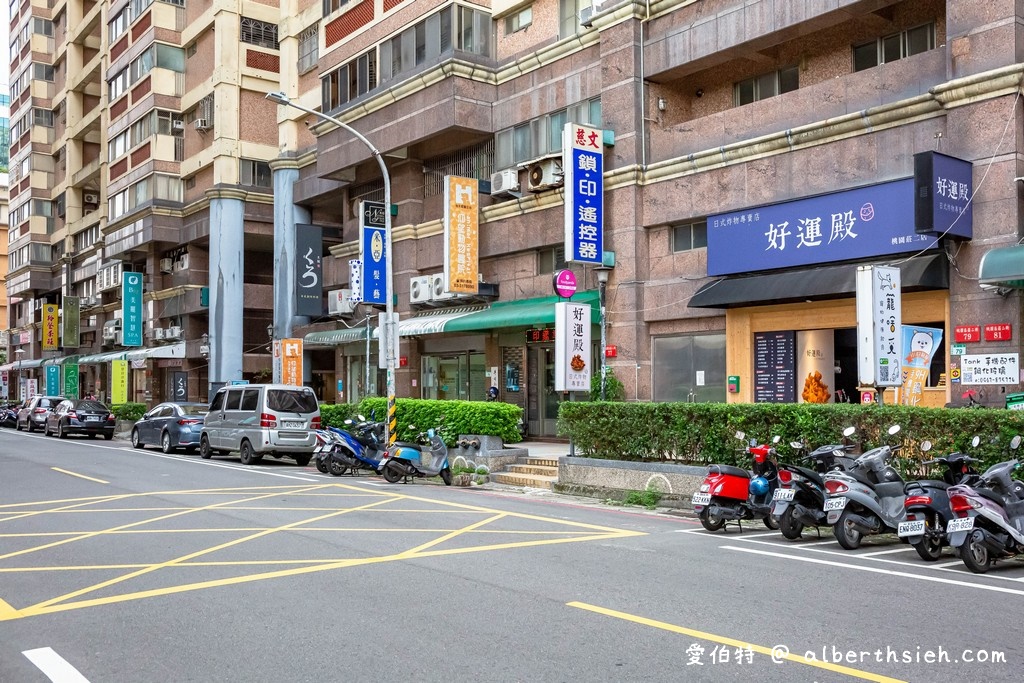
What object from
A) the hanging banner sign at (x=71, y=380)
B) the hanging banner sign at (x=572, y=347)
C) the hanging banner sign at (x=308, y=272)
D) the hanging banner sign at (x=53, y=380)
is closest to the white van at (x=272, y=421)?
the hanging banner sign at (x=572, y=347)

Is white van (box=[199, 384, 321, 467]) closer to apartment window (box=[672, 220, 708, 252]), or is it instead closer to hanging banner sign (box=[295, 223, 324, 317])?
apartment window (box=[672, 220, 708, 252])

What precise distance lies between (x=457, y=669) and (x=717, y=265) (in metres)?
15.9

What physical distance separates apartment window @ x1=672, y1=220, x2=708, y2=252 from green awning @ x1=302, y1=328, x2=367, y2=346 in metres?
12.4

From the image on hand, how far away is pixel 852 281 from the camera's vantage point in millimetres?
17125

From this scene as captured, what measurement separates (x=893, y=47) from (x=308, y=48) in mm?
25522

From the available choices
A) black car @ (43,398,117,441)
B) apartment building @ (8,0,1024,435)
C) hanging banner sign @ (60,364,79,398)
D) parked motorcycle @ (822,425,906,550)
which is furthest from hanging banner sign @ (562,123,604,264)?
hanging banner sign @ (60,364,79,398)

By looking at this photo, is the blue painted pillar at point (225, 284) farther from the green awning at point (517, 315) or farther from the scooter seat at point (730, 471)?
the scooter seat at point (730, 471)

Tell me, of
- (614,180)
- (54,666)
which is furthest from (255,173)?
(54,666)

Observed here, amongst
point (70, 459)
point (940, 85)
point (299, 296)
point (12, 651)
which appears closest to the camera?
point (12, 651)

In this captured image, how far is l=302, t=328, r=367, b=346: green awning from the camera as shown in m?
31.2

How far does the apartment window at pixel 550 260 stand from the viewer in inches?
989

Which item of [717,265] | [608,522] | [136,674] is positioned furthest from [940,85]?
[136,674]

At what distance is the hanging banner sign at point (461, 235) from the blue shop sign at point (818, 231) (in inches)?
313

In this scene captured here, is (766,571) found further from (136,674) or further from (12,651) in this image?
(12,651)
